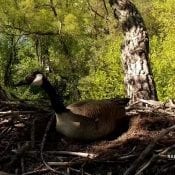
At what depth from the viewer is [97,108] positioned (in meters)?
4.27

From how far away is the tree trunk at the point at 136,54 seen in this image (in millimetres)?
6070

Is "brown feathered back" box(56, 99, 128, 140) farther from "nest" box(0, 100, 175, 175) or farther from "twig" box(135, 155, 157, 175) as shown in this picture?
"twig" box(135, 155, 157, 175)

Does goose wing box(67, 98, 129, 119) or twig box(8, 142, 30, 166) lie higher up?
goose wing box(67, 98, 129, 119)

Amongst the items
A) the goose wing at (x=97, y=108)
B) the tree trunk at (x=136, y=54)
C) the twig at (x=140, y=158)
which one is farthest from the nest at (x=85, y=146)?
the tree trunk at (x=136, y=54)

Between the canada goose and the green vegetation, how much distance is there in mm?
23900

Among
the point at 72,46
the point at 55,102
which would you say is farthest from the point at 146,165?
the point at 72,46

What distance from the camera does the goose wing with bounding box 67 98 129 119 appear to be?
4.21m

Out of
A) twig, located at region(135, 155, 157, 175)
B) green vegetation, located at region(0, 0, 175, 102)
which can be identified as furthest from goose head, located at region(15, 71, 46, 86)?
green vegetation, located at region(0, 0, 175, 102)

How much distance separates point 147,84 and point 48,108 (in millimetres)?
1600

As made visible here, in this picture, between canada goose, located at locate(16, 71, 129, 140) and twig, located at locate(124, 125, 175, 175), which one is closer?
twig, located at locate(124, 125, 175, 175)

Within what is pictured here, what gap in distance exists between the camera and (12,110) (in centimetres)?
457

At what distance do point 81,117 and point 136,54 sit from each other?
2.13 m

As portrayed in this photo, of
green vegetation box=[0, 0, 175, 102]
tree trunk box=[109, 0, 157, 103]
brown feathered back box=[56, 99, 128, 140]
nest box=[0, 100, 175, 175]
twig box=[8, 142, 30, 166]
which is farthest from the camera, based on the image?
green vegetation box=[0, 0, 175, 102]

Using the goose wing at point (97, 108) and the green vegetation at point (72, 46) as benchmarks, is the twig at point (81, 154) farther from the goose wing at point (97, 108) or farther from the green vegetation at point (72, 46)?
the green vegetation at point (72, 46)
